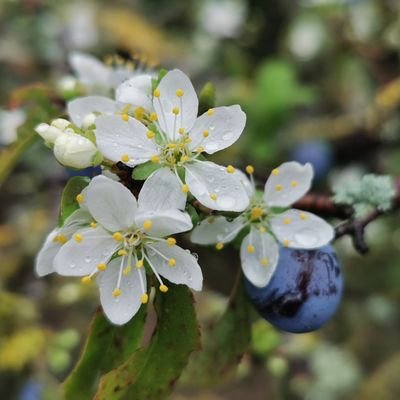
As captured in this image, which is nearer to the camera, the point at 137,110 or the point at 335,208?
the point at 137,110

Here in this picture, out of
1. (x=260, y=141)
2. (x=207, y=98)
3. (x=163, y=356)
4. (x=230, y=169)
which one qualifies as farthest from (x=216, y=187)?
(x=260, y=141)

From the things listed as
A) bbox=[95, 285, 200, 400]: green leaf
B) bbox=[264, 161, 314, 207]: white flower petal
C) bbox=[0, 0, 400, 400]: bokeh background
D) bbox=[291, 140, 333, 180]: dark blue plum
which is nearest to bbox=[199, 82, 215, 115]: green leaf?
bbox=[264, 161, 314, 207]: white flower petal

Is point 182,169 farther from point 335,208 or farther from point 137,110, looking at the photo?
point 335,208

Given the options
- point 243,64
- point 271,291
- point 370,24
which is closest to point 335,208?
point 271,291

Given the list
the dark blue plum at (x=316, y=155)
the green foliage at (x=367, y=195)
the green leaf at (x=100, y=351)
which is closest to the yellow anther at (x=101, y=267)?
the green leaf at (x=100, y=351)

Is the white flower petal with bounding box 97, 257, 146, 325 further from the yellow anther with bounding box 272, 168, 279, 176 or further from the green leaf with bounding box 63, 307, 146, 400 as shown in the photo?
the yellow anther with bounding box 272, 168, 279, 176

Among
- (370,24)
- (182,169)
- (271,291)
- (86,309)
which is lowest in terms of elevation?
(86,309)

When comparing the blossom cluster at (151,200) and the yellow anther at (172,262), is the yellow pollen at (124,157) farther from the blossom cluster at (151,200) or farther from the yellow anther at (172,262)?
the yellow anther at (172,262)

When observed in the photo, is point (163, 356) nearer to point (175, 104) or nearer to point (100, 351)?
point (100, 351)
